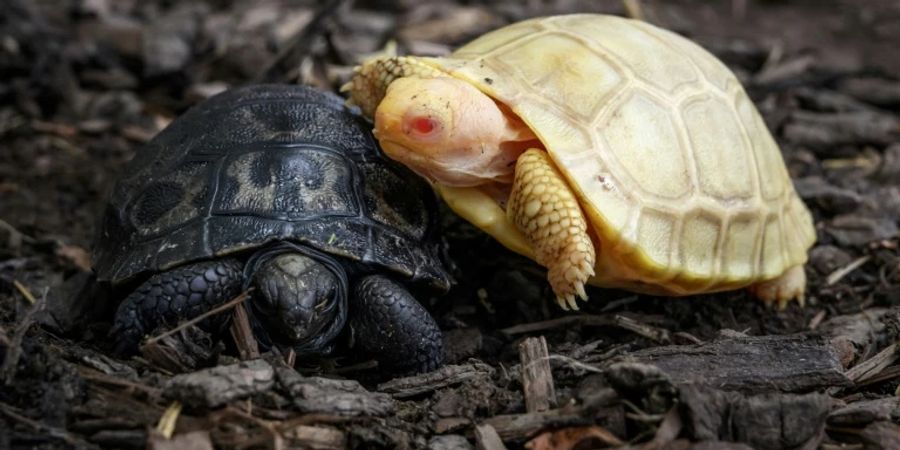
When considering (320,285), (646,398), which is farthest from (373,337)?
(646,398)

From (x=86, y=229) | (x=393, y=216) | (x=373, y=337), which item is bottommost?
(x=373, y=337)

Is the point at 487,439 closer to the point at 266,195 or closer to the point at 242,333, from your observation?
the point at 242,333

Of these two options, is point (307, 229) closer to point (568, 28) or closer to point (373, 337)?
point (373, 337)

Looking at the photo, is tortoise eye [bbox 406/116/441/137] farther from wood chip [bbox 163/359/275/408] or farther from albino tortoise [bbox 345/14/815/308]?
wood chip [bbox 163/359/275/408]

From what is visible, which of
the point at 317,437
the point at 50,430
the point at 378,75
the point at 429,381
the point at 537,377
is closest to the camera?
the point at 50,430

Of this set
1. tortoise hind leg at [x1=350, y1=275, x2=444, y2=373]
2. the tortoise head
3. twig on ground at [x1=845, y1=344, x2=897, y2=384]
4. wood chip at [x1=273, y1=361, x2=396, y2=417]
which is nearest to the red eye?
the tortoise head

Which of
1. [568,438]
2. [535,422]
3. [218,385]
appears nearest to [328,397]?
[218,385]

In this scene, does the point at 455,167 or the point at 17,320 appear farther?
the point at 455,167
